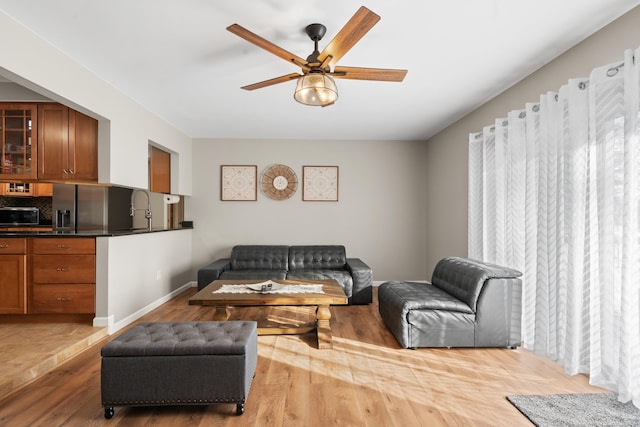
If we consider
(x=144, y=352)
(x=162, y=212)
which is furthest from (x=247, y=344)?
(x=162, y=212)

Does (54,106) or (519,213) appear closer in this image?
(519,213)

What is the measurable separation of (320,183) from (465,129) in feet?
7.96

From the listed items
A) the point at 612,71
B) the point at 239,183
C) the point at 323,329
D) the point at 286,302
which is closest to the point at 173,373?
the point at 286,302

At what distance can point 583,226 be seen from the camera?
2.64m

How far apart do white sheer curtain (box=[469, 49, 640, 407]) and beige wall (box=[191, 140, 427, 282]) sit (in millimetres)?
2648

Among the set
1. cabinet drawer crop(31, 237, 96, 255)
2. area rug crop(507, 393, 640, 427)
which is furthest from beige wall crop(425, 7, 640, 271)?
cabinet drawer crop(31, 237, 96, 255)

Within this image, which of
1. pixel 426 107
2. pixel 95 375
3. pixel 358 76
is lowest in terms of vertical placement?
pixel 95 375

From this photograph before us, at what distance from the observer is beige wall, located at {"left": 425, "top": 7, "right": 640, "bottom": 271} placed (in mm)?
2477

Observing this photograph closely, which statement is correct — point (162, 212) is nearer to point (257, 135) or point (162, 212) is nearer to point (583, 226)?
point (257, 135)

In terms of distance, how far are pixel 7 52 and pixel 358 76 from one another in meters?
2.48

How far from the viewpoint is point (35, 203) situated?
4.82 m

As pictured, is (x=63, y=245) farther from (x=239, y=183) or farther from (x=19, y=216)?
(x=239, y=183)

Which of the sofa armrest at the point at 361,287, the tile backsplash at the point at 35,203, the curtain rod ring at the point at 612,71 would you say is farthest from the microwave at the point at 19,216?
the curtain rod ring at the point at 612,71

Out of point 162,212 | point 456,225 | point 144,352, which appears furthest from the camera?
point 162,212
